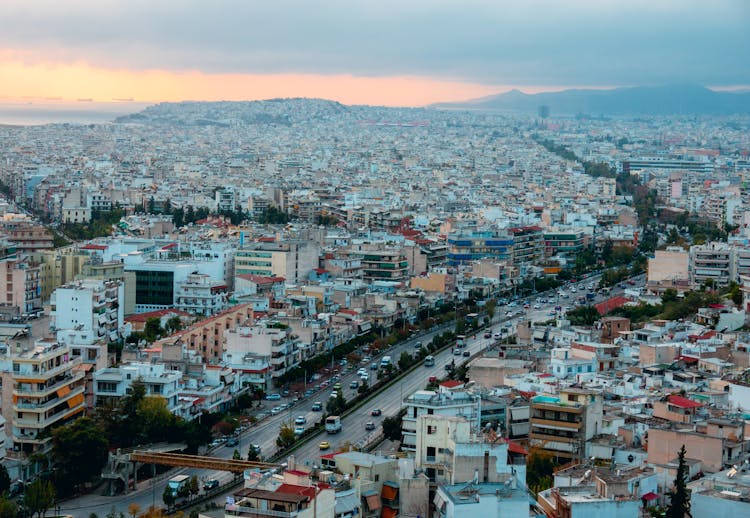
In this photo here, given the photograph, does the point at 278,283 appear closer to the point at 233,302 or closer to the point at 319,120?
the point at 233,302

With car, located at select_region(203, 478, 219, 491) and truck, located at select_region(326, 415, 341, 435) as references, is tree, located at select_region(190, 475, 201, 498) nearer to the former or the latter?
car, located at select_region(203, 478, 219, 491)

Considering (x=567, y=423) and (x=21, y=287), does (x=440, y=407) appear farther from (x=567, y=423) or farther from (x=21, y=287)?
(x=21, y=287)

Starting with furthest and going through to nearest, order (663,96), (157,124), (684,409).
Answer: (663,96) → (157,124) → (684,409)

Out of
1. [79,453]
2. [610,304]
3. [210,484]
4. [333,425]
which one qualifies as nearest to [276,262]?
[610,304]

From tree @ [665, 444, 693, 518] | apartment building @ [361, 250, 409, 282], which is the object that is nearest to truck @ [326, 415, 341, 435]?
tree @ [665, 444, 693, 518]

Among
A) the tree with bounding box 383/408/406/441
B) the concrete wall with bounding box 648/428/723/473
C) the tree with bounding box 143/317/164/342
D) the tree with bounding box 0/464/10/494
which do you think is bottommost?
the tree with bounding box 0/464/10/494

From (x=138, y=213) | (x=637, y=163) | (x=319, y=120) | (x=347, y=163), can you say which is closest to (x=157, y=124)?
(x=319, y=120)

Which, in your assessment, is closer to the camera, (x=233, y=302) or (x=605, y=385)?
(x=605, y=385)
